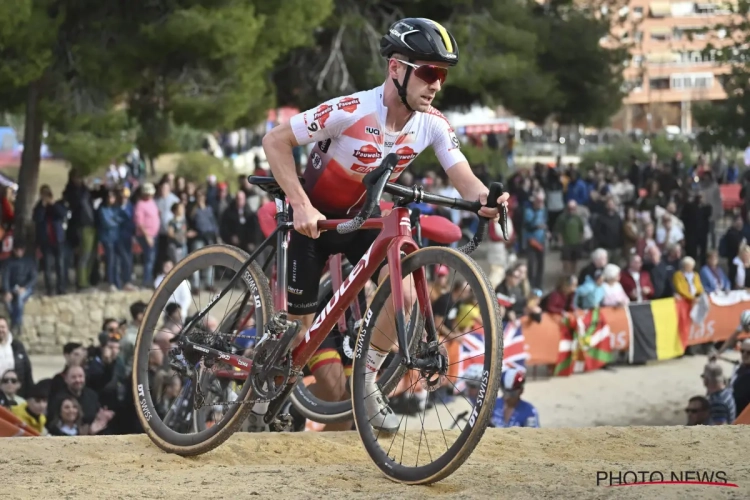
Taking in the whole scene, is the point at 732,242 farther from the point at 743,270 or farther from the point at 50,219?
the point at 50,219

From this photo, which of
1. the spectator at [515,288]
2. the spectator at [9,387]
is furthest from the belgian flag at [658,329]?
the spectator at [9,387]

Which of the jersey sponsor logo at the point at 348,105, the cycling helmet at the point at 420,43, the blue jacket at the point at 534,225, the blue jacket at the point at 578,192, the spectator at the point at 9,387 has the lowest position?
the spectator at the point at 9,387

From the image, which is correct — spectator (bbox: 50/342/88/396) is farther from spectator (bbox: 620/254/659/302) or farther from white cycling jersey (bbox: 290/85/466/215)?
spectator (bbox: 620/254/659/302)

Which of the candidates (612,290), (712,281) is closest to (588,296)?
(612,290)

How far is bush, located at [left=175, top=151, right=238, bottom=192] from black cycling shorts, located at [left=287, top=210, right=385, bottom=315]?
1168 inches

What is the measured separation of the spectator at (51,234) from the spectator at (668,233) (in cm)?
1016

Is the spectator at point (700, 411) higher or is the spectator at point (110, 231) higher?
the spectator at point (110, 231)

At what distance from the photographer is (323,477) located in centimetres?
567

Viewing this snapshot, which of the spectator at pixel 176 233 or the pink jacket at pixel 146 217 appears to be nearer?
the pink jacket at pixel 146 217

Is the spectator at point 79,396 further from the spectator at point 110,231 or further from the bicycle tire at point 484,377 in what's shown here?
the spectator at point 110,231

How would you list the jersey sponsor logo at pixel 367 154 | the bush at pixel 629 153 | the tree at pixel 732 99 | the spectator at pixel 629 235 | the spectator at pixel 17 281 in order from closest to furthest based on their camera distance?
the jersey sponsor logo at pixel 367 154, the spectator at pixel 17 281, the spectator at pixel 629 235, the tree at pixel 732 99, the bush at pixel 629 153

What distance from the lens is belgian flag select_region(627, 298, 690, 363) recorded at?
17219mm

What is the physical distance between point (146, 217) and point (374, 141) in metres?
12.6

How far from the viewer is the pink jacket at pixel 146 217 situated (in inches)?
715
